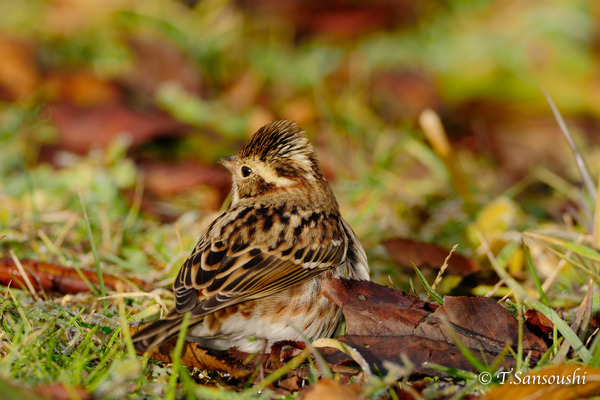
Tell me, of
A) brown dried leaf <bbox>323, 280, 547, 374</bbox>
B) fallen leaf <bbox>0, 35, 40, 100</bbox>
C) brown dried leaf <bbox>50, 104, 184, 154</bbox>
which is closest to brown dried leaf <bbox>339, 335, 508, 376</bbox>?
brown dried leaf <bbox>323, 280, 547, 374</bbox>

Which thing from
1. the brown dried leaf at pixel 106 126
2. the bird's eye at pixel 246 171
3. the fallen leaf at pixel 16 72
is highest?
the fallen leaf at pixel 16 72

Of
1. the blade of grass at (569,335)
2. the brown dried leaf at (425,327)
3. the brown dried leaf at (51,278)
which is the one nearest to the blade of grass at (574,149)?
the blade of grass at (569,335)

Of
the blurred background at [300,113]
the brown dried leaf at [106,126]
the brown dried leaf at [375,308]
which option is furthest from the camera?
the brown dried leaf at [106,126]

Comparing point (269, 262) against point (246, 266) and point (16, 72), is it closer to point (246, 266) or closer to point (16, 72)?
point (246, 266)

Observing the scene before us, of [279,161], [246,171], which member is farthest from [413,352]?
[246,171]

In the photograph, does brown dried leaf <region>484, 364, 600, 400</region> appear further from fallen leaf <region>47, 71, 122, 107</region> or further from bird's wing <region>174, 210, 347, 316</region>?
fallen leaf <region>47, 71, 122, 107</region>

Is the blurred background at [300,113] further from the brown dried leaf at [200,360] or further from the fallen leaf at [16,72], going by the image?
the brown dried leaf at [200,360]
